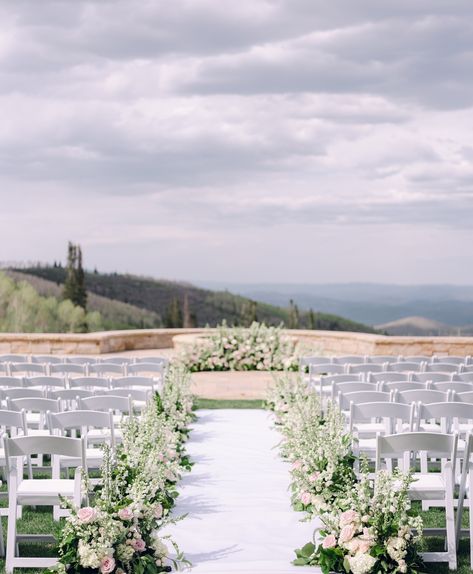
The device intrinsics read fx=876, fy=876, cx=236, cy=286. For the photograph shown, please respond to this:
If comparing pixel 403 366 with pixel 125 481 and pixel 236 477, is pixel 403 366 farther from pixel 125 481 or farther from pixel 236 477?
pixel 125 481

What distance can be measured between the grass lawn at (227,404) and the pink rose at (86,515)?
23.4ft

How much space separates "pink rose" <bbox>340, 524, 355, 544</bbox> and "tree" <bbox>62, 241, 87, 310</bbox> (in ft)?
146

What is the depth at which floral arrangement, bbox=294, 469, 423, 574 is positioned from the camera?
507 cm

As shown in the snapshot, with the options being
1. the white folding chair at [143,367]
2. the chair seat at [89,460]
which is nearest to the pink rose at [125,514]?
the chair seat at [89,460]

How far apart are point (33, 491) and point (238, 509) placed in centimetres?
188

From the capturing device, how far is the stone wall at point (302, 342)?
1756 centimetres

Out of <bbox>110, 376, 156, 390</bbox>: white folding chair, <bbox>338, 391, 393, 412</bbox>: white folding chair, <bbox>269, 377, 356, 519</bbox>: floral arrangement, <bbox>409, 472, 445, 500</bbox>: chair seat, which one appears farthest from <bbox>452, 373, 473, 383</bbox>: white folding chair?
<bbox>409, 472, 445, 500</bbox>: chair seat

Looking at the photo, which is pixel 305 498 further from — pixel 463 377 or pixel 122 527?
pixel 463 377

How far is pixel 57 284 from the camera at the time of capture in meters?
57.6

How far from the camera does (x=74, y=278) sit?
5169cm

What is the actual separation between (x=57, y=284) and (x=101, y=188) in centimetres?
1259

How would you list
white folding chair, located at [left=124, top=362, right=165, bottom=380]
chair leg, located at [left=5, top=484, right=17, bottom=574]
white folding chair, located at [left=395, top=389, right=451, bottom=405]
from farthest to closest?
white folding chair, located at [left=124, top=362, right=165, bottom=380], white folding chair, located at [left=395, top=389, right=451, bottom=405], chair leg, located at [left=5, top=484, right=17, bottom=574]

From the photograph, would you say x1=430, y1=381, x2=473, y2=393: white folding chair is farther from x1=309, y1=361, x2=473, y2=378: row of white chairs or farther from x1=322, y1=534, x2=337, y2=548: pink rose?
x1=322, y1=534, x2=337, y2=548: pink rose

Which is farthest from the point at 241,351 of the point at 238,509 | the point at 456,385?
the point at 238,509
